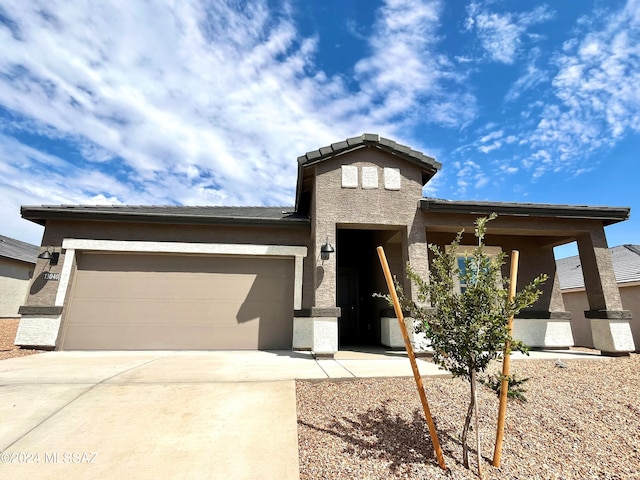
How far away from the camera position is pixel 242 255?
8.25 metres

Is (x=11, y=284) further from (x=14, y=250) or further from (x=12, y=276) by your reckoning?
(x=14, y=250)

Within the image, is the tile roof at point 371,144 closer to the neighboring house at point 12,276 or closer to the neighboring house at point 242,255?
the neighboring house at point 242,255

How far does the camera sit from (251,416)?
10.8 ft

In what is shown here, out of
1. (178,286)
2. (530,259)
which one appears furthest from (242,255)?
(530,259)

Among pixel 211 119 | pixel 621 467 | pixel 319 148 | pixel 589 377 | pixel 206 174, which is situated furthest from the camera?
pixel 206 174

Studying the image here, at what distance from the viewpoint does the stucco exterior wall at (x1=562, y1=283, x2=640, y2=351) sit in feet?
33.4

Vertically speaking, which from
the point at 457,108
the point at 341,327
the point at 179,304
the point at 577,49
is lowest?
the point at 341,327

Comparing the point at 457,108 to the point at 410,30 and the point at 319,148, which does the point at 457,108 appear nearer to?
the point at 410,30

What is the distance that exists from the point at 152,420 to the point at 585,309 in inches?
587

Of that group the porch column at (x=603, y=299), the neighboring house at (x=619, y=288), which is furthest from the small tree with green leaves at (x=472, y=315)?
the neighboring house at (x=619, y=288)

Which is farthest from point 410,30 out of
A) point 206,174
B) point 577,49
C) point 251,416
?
point 206,174

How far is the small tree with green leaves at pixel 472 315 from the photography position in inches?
100

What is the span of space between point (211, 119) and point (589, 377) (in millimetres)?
11225

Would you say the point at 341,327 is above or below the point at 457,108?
below
